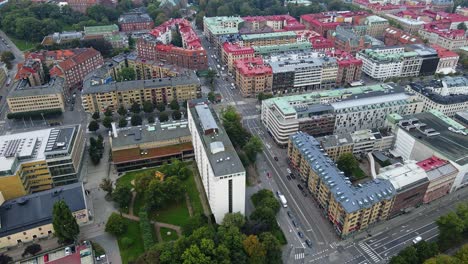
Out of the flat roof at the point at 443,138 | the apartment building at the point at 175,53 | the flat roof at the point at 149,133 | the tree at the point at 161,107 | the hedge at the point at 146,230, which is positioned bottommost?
the hedge at the point at 146,230

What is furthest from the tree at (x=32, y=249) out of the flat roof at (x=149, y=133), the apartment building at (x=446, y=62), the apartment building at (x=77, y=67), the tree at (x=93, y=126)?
the apartment building at (x=446, y=62)

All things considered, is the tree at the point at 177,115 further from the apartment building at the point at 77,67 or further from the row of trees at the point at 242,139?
the apartment building at the point at 77,67

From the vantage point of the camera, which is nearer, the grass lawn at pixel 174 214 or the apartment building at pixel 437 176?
the grass lawn at pixel 174 214

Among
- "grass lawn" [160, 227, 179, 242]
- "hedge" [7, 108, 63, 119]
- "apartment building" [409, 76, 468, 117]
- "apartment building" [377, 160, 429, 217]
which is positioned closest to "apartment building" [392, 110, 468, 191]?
"apartment building" [377, 160, 429, 217]

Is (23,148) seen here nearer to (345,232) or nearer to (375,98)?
(345,232)

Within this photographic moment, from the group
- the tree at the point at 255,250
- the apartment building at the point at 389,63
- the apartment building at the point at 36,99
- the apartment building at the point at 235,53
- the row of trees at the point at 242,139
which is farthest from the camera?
the apartment building at the point at 235,53

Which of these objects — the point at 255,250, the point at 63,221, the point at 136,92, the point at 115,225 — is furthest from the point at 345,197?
the point at 136,92

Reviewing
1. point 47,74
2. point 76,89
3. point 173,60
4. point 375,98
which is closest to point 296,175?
point 375,98
